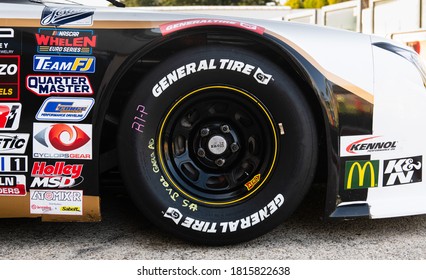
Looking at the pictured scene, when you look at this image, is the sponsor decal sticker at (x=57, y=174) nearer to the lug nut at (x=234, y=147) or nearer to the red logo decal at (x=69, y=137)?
the red logo decal at (x=69, y=137)

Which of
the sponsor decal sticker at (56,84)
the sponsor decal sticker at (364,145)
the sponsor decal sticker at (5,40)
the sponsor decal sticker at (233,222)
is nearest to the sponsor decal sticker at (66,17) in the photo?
the sponsor decal sticker at (5,40)

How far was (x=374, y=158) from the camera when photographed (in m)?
2.46

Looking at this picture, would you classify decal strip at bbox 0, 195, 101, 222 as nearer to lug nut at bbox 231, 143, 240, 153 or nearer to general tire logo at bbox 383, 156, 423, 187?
lug nut at bbox 231, 143, 240, 153

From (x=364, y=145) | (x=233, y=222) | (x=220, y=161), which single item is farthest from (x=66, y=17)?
(x=364, y=145)

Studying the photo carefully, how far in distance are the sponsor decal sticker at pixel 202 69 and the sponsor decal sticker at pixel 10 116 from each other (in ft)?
2.07

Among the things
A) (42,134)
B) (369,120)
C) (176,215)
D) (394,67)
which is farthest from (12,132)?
(394,67)

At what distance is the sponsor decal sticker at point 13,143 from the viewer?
7.79 feet

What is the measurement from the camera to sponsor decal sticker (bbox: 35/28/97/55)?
2.36 metres

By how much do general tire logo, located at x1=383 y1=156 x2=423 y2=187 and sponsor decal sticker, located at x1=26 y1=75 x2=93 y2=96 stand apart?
4.89ft

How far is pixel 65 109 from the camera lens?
2.38m

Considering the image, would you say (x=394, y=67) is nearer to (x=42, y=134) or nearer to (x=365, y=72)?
(x=365, y=72)

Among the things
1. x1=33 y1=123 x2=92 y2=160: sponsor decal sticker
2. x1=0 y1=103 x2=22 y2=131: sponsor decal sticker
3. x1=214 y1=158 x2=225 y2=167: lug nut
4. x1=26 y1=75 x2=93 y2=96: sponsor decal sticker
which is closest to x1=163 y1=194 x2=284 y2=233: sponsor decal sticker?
x1=214 y1=158 x2=225 y2=167: lug nut

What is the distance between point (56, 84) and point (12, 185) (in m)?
0.52

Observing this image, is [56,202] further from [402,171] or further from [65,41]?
[402,171]
